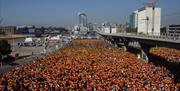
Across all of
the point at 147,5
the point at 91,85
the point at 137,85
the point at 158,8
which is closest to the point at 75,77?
the point at 91,85

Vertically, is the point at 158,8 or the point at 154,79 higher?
the point at 158,8

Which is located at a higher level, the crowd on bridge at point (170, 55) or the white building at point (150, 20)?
the white building at point (150, 20)

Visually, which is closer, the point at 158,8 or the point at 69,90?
the point at 69,90

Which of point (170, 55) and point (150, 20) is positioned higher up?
point (150, 20)

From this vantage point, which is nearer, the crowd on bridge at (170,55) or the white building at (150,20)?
the crowd on bridge at (170,55)

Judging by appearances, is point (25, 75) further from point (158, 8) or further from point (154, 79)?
point (158, 8)

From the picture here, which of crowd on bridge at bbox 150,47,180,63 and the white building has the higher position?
the white building

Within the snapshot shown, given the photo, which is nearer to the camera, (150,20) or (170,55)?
(170,55)

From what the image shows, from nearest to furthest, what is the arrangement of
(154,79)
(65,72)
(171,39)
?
(154,79)
(65,72)
(171,39)

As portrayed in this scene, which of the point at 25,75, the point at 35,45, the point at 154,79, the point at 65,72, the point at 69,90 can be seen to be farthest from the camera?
the point at 35,45

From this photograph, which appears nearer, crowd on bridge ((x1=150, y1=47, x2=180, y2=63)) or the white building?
crowd on bridge ((x1=150, y1=47, x2=180, y2=63))
